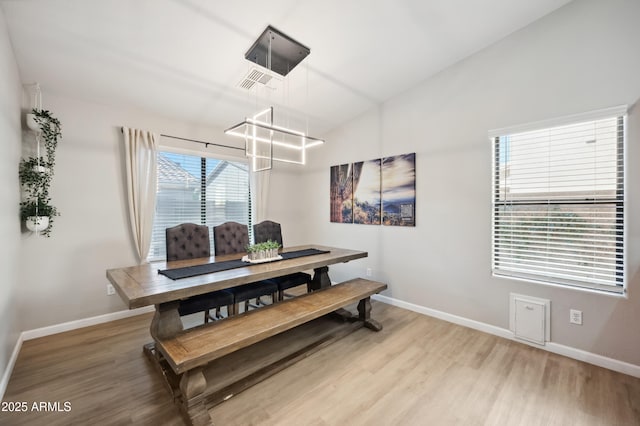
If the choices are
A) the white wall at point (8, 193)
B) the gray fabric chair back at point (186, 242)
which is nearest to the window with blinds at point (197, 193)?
the gray fabric chair back at point (186, 242)

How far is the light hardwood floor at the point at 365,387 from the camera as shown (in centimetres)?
173

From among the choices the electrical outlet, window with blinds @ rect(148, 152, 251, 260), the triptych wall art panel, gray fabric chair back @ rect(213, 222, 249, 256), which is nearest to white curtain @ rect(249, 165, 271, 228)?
window with blinds @ rect(148, 152, 251, 260)

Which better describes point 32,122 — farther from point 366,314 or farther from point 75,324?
point 366,314

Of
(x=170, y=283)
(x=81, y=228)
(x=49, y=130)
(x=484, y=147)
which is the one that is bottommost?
(x=170, y=283)

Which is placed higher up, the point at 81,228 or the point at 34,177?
the point at 34,177

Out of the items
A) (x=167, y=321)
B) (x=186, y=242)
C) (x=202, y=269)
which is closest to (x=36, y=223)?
(x=186, y=242)

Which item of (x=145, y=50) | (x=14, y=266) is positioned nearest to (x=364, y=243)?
(x=145, y=50)

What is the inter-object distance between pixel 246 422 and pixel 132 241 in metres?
2.65

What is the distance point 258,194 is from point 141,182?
5.52 feet

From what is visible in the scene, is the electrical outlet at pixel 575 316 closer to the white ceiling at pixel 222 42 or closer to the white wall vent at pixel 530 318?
the white wall vent at pixel 530 318

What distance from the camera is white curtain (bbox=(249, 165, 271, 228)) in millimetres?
4469

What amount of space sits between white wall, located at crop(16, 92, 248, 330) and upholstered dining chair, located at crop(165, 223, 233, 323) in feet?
2.66

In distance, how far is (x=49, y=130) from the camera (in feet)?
8.75

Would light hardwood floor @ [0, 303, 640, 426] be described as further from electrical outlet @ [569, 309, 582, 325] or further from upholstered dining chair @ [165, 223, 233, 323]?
upholstered dining chair @ [165, 223, 233, 323]
